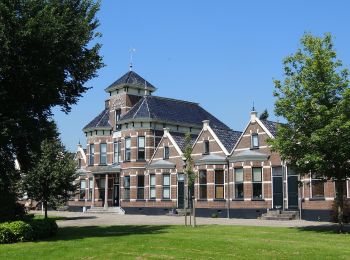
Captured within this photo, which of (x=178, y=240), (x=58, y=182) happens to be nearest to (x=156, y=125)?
(x=58, y=182)

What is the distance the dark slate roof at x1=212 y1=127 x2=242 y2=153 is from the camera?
146 feet

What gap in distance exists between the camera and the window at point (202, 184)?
4440 cm

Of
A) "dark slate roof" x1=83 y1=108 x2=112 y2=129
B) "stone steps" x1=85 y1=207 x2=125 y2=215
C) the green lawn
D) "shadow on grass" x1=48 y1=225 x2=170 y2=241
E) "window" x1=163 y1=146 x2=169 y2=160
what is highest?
"dark slate roof" x1=83 y1=108 x2=112 y2=129

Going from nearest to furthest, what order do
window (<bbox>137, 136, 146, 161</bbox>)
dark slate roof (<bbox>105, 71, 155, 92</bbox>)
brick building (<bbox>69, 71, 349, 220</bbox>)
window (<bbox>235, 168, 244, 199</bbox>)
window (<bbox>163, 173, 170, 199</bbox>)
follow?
brick building (<bbox>69, 71, 349, 220</bbox>), window (<bbox>235, 168, 244, 199</bbox>), window (<bbox>163, 173, 170, 199</bbox>), window (<bbox>137, 136, 146, 161</bbox>), dark slate roof (<bbox>105, 71, 155, 92</bbox>)

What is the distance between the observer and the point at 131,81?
186 ft

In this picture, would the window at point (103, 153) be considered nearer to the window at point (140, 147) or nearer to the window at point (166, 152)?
the window at point (140, 147)

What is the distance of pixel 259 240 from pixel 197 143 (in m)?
26.0

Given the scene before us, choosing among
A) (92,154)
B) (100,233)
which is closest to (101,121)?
(92,154)

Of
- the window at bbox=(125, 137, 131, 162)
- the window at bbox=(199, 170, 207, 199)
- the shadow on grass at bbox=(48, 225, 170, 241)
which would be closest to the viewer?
the shadow on grass at bbox=(48, 225, 170, 241)

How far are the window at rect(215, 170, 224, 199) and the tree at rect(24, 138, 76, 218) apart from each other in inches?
500

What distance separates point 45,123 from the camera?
83.9ft

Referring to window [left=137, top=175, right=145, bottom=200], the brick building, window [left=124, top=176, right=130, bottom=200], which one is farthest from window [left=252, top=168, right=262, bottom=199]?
window [left=124, top=176, right=130, bottom=200]

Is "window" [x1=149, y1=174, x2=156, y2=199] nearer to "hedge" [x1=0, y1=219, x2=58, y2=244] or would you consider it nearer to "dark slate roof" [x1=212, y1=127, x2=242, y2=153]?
"dark slate roof" [x1=212, y1=127, x2=242, y2=153]

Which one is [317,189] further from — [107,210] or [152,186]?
[107,210]
